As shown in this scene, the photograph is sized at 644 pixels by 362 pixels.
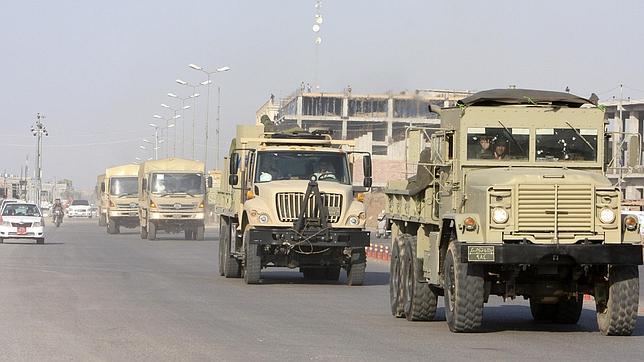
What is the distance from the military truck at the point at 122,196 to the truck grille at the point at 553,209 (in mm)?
55764

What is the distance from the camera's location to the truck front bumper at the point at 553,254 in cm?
1717

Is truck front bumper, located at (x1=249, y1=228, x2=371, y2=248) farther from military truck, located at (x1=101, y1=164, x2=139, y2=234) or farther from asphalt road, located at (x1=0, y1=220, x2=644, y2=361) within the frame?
military truck, located at (x1=101, y1=164, x2=139, y2=234)

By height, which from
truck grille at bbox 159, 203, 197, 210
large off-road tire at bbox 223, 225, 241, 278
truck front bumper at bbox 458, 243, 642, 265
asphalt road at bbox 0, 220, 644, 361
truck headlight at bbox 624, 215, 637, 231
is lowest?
asphalt road at bbox 0, 220, 644, 361

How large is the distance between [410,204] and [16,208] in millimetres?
37899

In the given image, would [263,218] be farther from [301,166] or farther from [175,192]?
[175,192]

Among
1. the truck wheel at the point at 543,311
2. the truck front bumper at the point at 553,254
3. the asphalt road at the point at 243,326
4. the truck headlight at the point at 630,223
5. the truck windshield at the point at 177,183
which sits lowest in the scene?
the asphalt road at the point at 243,326

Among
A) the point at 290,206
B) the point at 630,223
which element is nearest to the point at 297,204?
the point at 290,206

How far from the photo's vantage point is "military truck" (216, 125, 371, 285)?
1123 inches

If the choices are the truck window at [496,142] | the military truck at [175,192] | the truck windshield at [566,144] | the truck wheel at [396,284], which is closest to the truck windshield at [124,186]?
the military truck at [175,192]

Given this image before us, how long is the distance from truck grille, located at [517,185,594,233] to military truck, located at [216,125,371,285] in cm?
1113

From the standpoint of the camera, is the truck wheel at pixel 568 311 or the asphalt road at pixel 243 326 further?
the truck wheel at pixel 568 311

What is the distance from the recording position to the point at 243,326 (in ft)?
61.1

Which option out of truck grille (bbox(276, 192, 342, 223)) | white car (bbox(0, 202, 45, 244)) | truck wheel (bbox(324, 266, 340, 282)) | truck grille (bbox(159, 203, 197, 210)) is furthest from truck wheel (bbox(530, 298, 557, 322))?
truck grille (bbox(159, 203, 197, 210))

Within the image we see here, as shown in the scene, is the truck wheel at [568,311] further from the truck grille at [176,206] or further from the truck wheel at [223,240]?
the truck grille at [176,206]
